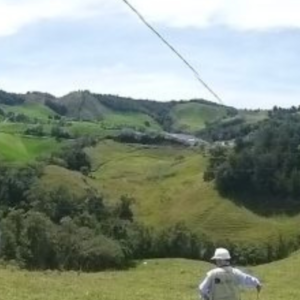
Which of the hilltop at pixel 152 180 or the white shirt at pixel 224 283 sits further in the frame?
the hilltop at pixel 152 180

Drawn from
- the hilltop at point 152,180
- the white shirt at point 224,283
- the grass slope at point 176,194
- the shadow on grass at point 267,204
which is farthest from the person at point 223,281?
the shadow on grass at point 267,204

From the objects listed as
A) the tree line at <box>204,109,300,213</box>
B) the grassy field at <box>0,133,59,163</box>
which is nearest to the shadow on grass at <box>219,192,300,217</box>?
the tree line at <box>204,109,300,213</box>

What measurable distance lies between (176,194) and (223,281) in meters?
119

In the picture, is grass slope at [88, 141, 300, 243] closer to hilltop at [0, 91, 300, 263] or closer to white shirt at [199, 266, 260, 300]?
hilltop at [0, 91, 300, 263]

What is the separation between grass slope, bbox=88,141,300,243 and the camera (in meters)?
114

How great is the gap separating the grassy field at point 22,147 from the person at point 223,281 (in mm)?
126678

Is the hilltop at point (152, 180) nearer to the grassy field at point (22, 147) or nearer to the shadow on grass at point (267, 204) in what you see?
the grassy field at point (22, 147)

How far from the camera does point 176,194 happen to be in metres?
133

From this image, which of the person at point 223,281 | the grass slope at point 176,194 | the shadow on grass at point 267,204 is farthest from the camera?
the shadow on grass at point 267,204

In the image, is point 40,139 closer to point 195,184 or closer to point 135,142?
point 135,142

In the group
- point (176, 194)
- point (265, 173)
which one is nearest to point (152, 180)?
point (176, 194)

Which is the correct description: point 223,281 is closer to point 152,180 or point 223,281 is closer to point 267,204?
point 267,204

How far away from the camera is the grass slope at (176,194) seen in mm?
113750

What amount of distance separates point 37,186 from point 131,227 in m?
14.2
